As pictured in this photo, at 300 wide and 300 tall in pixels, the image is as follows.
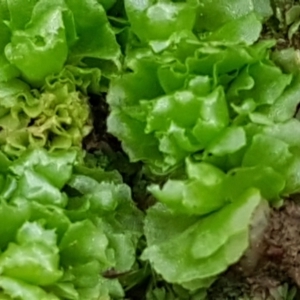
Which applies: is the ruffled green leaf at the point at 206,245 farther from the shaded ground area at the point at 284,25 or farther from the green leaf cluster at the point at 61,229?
the shaded ground area at the point at 284,25

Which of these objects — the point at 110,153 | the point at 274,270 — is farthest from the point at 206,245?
the point at 110,153

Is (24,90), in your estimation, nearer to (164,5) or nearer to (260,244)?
(164,5)

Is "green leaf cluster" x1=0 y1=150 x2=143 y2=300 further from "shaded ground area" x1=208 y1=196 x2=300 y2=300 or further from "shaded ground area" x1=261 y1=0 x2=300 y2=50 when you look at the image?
"shaded ground area" x1=261 y1=0 x2=300 y2=50

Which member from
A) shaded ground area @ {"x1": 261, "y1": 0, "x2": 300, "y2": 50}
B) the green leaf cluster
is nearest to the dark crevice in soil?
the green leaf cluster

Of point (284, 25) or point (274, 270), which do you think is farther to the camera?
point (284, 25)

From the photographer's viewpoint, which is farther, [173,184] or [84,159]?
[84,159]

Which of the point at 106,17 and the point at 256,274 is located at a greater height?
the point at 106,17

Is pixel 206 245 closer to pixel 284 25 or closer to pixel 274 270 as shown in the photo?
pixel 274 270

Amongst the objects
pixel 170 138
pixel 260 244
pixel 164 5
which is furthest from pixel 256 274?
pixel 164 5
